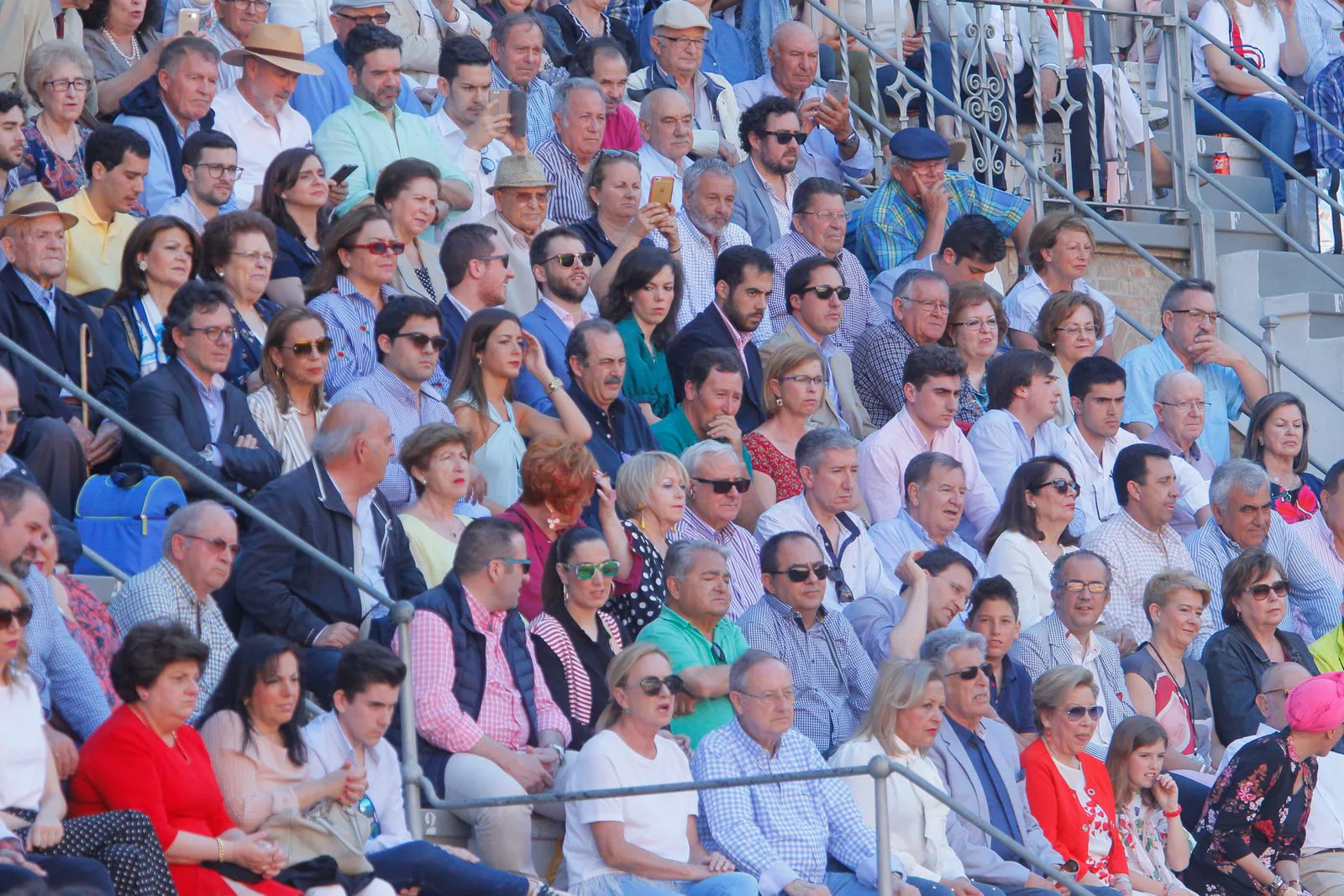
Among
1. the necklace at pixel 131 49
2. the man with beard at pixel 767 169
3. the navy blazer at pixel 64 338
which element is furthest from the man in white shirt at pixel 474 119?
the navy blazer at pixel 64 338

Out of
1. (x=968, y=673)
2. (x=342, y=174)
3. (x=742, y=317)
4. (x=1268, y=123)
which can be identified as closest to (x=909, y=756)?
(x=968, y=673)

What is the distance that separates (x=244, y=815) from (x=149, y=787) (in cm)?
43

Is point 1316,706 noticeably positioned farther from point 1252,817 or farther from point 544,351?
point 544,351

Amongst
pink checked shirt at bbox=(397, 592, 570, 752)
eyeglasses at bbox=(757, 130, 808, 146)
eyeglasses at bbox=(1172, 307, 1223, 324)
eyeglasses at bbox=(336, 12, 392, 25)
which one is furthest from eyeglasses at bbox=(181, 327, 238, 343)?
eyeglasses at bbox=(1172, 307, 1223, 324)

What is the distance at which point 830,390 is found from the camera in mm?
11625

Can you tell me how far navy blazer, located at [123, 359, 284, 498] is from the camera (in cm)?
870

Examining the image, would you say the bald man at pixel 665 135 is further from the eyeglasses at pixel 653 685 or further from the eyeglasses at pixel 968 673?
the eyeglasses at pixel 653 685

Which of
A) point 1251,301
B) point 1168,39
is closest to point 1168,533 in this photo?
point 1251,301

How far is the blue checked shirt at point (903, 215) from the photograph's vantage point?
12.9m

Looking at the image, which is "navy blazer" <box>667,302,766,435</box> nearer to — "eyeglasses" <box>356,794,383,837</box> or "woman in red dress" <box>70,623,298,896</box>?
"eyeglasses" <box>356,794,383,837</box>

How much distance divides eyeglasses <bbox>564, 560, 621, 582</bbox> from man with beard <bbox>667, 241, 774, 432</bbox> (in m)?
2.50

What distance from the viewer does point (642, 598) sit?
9.26m

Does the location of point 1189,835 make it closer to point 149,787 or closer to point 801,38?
point 149,787

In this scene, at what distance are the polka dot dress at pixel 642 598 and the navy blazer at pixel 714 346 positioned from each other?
1.73 meters
